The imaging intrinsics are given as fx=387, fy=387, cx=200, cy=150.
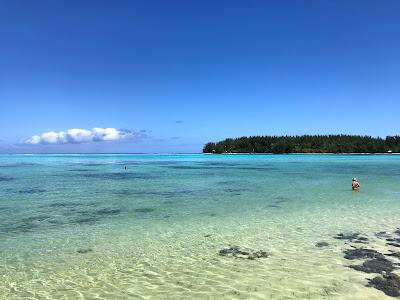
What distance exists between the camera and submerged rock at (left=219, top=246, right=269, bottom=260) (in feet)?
34.5

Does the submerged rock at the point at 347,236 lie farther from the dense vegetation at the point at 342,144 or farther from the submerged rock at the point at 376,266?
the dense vegetation at the point at 342,144

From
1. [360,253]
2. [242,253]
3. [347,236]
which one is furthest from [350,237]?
[242,253]

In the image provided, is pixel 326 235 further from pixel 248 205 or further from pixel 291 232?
pixel 248 205

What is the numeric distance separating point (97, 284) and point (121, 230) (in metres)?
5.95

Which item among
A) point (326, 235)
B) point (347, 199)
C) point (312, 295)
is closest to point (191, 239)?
point (326, 235)

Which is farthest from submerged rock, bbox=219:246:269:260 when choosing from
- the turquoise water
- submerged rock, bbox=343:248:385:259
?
submerged rock, bbox=343:248:385:259

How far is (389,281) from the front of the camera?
323 inches

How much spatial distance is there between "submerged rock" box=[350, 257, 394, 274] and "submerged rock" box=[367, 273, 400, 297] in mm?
391

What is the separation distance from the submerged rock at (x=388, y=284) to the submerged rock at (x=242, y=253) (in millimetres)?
2985

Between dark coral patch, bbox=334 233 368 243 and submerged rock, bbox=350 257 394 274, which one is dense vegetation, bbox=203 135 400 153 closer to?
dark coral patch, bbox=334 233 368 243

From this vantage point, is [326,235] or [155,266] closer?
[155,266]

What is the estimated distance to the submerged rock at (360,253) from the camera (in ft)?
33.4

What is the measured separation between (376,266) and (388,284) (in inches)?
50.1

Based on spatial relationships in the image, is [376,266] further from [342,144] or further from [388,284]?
[342,144]
